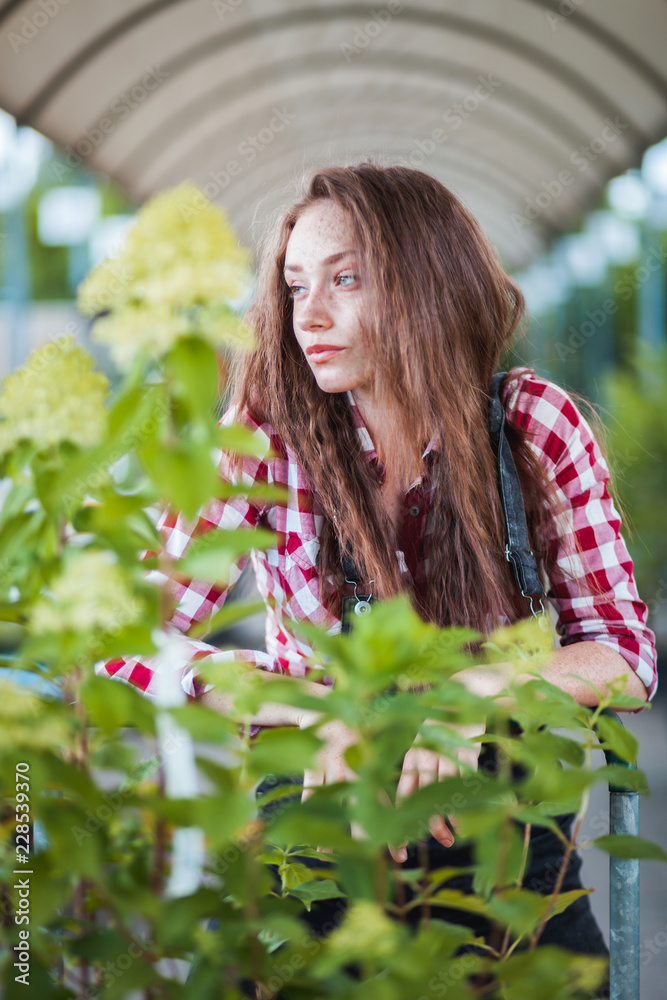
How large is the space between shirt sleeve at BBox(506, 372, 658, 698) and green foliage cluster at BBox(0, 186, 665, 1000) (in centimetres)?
97

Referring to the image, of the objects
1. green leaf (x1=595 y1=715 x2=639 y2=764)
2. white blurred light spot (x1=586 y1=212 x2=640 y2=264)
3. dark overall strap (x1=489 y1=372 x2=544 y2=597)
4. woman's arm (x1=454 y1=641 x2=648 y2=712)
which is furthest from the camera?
white blurred light spot (x1=586 y1=212 x2=640 y2=264)

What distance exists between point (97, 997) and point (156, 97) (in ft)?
18.2

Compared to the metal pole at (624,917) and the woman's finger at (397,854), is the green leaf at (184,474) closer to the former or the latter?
the woman's finger at (397,854)

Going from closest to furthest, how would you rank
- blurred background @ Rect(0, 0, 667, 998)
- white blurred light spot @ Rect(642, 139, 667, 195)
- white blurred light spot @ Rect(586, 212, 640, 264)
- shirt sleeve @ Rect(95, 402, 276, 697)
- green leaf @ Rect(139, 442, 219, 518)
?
green leaf @ Rect(139, 442, 219, 518) → shirt sleeve @ Rect(95, 402, 276, 697) → blurred background @ Rect(0, 0, 667, 998) → white blurred light spot @ Rect(642, 139, 667, 195) → white blurred light spot @ Rect(586, 212, 640, 264)

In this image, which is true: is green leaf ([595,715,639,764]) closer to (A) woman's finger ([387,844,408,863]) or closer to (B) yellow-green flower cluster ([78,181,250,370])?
(A) woman's finger ([387,844,408,863])

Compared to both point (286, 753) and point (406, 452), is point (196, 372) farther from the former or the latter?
point (406, 452)

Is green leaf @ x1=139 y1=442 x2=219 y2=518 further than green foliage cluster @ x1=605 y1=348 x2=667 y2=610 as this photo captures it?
No

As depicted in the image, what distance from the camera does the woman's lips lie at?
1760mm

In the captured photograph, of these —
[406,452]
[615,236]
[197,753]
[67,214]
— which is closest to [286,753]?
[197,753]

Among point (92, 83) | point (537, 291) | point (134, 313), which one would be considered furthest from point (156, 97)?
point (537, 291)

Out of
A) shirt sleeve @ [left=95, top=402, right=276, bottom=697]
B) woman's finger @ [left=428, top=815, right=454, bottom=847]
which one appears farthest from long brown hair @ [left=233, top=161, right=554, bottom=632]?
woman's finger @ [left=428, top=815, right=454, bottom=847]

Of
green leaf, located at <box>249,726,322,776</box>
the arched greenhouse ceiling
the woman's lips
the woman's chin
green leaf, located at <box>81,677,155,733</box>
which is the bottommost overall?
green leaf, located at <box>249,726,322,776</box>

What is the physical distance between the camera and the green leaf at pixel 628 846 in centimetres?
82

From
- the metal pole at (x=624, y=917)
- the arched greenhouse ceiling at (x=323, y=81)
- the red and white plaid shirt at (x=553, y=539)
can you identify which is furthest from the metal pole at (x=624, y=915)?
the arched greenhouse ceiling at (x=323, y=81)
